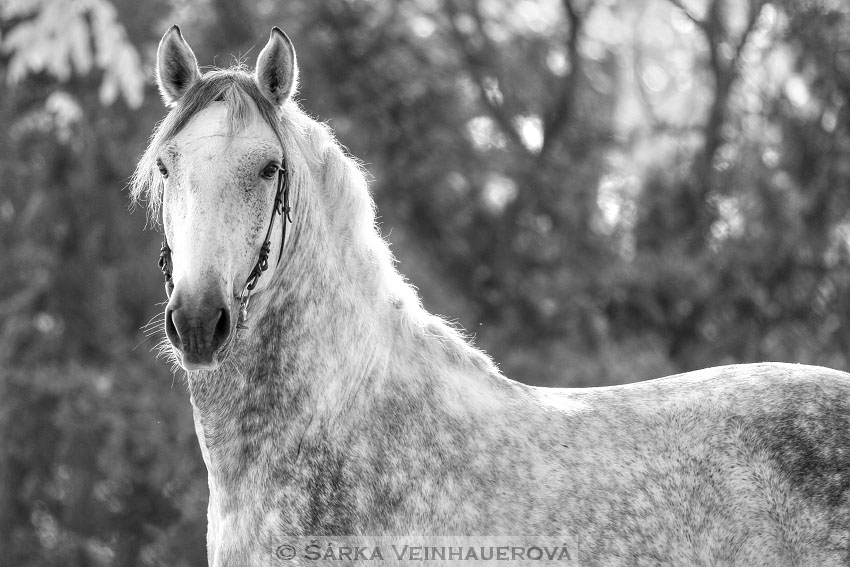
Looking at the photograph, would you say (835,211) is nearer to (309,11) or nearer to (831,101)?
(831,101)

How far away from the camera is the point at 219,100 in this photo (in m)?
3.62

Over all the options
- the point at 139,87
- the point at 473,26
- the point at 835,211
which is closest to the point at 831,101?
the point at 835,211

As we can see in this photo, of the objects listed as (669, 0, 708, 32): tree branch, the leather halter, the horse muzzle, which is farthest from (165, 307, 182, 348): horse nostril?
(669, 0, 708, 32): tree branch

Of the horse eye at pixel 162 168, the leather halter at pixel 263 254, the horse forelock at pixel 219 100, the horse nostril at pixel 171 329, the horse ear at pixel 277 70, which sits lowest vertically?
the horse nostril at pixel 171 329

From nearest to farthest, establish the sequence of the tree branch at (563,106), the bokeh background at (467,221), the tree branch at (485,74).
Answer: the bokeh background at (467,221)
the tree branch at (563,106)
the tree branch at (485,74)

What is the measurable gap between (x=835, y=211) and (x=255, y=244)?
36.8 ft

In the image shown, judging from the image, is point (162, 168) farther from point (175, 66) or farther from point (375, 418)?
point (375, 418)

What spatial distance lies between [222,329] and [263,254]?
30 cm

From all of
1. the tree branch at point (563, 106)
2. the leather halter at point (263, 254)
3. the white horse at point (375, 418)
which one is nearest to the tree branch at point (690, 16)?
the tree branch at point (563, 106)

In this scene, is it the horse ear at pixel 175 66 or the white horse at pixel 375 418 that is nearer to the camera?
the white horse at pixel 375 418

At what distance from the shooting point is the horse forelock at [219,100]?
3.52 metres

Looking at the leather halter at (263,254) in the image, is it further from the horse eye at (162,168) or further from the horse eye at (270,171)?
the horse eye at (162,168)
